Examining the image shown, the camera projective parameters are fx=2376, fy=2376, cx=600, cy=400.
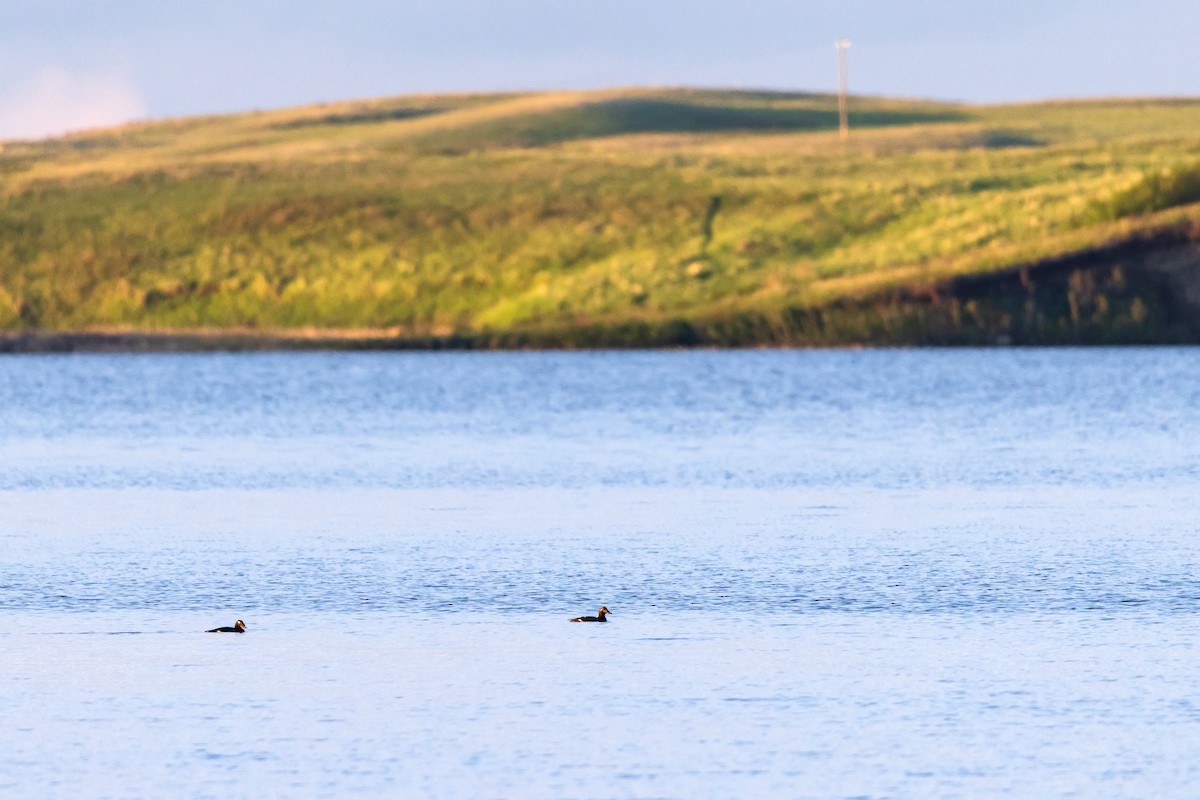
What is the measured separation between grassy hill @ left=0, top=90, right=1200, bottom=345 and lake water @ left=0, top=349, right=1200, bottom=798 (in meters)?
70.3

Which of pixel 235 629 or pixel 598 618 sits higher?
pixel 235 629

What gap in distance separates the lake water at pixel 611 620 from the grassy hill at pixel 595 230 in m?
70.3

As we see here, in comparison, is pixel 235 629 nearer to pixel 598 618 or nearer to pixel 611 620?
pixel 598 618

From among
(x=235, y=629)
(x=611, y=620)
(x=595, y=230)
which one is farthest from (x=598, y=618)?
(x=595, y=230)

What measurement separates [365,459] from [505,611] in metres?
25.6

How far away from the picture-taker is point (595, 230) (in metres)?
152

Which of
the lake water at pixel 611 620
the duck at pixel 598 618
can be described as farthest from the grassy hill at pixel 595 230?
the duck at pixel 598 618

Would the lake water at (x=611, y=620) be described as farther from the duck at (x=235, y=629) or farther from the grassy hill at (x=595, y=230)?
the grassy hill at (x=595, y=230)

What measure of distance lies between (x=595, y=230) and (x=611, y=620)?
12746 cm

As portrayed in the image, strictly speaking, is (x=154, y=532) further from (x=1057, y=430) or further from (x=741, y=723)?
(x=1057, y=430)

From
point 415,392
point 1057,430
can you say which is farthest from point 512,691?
point 415,392

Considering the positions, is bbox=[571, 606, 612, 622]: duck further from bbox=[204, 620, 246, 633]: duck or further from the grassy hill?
the grassy hill

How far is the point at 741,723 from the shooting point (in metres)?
19.5

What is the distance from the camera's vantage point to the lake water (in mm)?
18078
